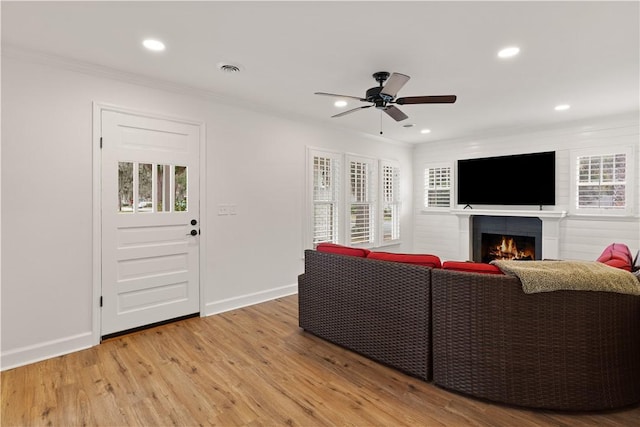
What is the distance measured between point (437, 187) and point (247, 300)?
15.0 feet

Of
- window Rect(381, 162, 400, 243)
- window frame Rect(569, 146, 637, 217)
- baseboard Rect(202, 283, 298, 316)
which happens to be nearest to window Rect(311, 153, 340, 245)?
baseboard Rect(202, 283, 298, 316)

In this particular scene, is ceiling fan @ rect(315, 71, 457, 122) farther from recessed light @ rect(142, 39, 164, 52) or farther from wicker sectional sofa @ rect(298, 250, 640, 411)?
wicker sectional sofa @ rect(298, 250, 640, 411)

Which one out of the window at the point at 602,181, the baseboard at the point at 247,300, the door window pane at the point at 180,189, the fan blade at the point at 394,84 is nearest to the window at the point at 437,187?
the window at the point at 602,181

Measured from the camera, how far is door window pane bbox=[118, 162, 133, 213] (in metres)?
3.28

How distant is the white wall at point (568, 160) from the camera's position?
4660mm

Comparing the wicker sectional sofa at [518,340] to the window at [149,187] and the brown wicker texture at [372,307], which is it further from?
the window at [149,187]

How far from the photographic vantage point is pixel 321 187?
521 cm

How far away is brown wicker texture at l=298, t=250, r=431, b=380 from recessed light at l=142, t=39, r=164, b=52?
2.22 meters

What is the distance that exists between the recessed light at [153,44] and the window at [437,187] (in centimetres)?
555

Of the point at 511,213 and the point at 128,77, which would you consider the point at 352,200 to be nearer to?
the point at 511,213

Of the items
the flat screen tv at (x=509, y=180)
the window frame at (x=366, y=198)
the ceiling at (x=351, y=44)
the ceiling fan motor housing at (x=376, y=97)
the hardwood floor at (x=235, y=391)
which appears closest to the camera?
the hardwood floor at (x=235, y=391)

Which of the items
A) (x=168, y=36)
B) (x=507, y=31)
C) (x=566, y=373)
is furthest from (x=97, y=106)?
(x=566, y=373)

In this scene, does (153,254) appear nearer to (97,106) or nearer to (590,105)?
(97,106)

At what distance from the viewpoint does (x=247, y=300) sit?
427 centimetres
